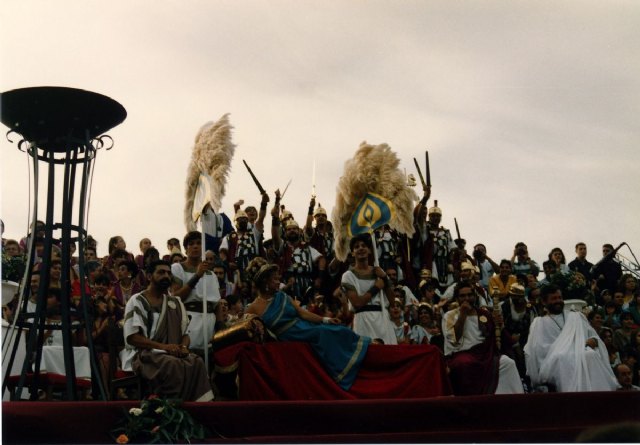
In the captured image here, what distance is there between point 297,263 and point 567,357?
15.3ft

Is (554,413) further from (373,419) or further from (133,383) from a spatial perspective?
(133,383)

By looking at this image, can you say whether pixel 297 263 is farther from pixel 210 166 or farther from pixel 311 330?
pixel 311 330

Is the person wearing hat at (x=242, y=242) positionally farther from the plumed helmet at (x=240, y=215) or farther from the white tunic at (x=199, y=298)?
the white tunic at (x=199, y=298)

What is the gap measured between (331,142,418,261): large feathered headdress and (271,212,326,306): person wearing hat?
7.87ft

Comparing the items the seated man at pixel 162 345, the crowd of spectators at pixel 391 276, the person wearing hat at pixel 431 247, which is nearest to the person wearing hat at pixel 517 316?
the crowd of spectators at pixel 391 276

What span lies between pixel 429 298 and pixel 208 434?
19.4 feet

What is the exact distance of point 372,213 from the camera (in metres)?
8.96

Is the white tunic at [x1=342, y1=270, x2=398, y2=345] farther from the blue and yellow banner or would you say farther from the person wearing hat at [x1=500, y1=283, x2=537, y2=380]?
the person wearing hat at [x1=500, y1=283, x2=537, y2=380]

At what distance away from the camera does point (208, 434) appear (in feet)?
19.1

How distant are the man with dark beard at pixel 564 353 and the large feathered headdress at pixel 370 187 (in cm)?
170

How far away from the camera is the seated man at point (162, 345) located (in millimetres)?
6457

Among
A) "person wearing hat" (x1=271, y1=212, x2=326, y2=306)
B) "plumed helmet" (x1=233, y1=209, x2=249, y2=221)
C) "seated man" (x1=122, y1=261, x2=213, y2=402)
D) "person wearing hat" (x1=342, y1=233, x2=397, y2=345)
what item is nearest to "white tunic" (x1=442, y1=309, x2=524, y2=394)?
"person wearing hat" (x1=342, y1=233, x2=397, y2=345)

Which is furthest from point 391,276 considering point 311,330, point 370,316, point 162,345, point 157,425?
point 157,425

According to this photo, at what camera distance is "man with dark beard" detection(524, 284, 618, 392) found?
7852 millimetres
